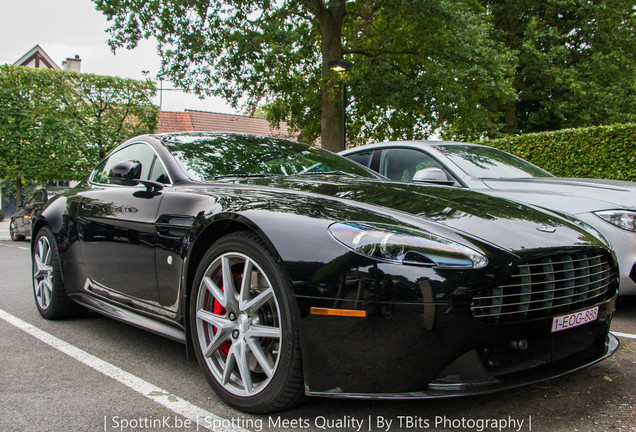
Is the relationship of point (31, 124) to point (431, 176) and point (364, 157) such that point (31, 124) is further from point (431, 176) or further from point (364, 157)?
point (431, 176)

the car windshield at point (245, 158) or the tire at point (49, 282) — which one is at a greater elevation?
the car windshield at point (245, 158)

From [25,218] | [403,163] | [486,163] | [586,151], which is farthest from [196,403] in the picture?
[25,218]

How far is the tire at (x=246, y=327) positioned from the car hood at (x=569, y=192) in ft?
8.14

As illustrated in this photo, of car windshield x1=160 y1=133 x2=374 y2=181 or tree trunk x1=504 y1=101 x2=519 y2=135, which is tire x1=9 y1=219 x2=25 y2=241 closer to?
car windshield x1=160 y1=133 x2=374 y2=181

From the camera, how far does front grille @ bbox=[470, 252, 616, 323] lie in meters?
2.11

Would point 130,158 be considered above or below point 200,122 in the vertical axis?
below

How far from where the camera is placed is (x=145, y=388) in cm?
285

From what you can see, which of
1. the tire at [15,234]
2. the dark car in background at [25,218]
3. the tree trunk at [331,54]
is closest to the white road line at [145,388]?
the dark car in background at [25,218]

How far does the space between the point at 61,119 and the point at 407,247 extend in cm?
2264

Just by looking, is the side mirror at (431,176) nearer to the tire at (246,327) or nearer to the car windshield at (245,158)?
the car windshield at (245,158)

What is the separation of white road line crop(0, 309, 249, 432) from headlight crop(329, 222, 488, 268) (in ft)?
2.97

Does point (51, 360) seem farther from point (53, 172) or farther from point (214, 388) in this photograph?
point (53, 172)

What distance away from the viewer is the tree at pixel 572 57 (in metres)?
18.1

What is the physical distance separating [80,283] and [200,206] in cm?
165
